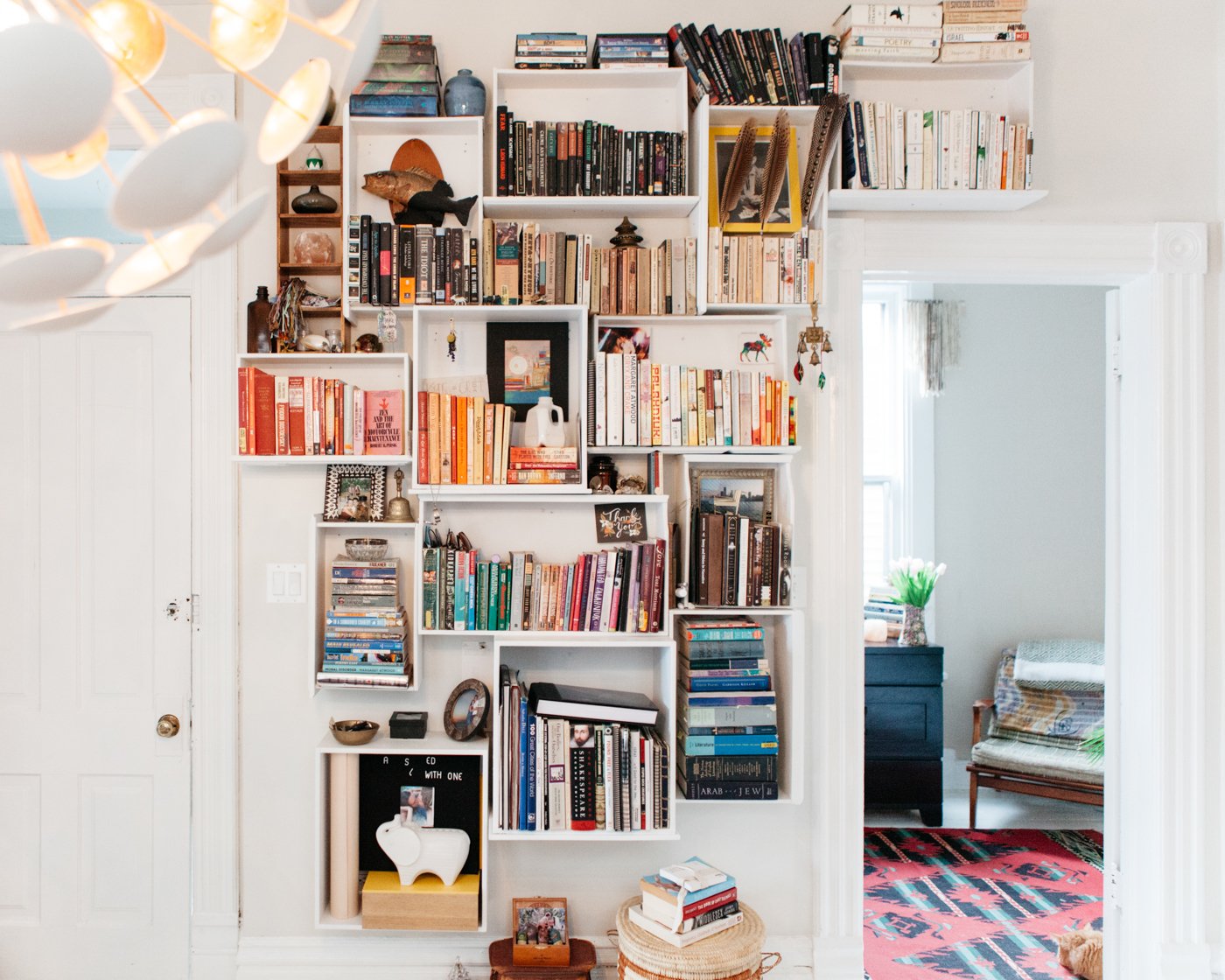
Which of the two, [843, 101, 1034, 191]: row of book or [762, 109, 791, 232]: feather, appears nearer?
[762, 109, 791, 232]: feather

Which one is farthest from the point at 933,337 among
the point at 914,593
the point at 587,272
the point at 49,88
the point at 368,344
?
the point at 49,88

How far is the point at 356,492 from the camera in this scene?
254 cm

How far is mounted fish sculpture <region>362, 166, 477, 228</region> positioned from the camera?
8.18ft

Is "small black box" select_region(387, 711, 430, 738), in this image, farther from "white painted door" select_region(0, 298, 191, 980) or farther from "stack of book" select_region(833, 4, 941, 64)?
"stack of book" select_region(833, 4, 941, 64)

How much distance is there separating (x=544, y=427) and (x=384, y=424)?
1.37ft

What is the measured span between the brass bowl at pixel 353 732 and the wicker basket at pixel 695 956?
0.81 meters

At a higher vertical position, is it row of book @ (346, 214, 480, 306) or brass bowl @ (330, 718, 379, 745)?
row of book @ (346, 214, 480, 306)

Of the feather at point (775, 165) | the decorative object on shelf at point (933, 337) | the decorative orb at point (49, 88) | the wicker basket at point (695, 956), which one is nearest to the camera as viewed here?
the decorative orb at point (49, 88)

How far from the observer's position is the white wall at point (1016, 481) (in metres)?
4.71

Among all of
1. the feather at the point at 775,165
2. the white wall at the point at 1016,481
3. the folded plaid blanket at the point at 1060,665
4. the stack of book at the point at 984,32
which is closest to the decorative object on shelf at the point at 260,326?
the feather at the point at 775,165

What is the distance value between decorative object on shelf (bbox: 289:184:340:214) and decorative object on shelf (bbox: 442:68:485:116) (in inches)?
15.7

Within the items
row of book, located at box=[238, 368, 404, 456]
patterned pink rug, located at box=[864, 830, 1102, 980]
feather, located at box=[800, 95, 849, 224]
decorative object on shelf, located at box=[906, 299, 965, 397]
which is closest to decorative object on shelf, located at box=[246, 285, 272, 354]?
row of book, located at box=[238, 368, 404, 456]

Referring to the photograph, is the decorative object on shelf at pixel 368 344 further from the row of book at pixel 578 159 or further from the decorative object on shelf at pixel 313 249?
the row of book at pixel 578 159

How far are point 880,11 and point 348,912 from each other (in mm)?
2754
